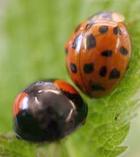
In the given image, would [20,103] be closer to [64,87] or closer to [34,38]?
[64,87]

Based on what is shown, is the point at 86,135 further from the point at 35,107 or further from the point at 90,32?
the point at 90,32

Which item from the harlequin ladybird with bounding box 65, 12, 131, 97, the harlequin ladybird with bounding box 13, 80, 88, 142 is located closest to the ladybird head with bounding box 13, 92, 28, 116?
the harlequin ladybird with bounding box 13, 80, 88, 142

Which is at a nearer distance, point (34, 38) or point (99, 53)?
point (99, 53)

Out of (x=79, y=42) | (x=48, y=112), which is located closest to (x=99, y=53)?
(x=79, y=42)

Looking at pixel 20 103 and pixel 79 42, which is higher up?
pixel 79 42

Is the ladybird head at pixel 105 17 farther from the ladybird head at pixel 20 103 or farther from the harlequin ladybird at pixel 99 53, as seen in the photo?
the ladybird head at pixel 20 103

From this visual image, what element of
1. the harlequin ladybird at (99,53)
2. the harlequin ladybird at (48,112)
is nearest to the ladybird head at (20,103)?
the harlequin ladybird at (48,112)
